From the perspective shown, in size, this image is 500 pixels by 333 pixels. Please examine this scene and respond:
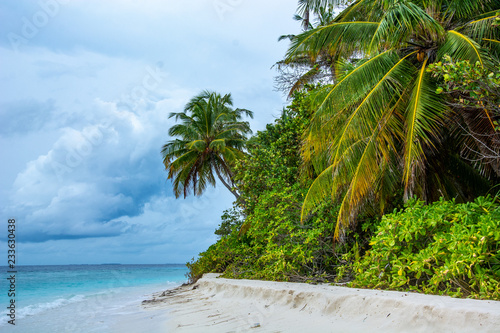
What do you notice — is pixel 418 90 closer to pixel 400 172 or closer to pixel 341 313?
pixel 400 172

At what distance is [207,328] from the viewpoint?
16.3 ft

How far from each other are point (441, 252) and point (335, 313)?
4.64 feet

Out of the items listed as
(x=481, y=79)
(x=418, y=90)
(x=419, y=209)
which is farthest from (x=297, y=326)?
(x=418, y=90)

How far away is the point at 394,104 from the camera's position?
696cm

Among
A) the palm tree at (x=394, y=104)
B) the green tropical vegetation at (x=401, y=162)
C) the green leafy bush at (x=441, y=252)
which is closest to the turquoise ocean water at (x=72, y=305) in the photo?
the green tropical vegetation at (x=401, y=162)

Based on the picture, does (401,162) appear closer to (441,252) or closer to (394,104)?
(394,104)

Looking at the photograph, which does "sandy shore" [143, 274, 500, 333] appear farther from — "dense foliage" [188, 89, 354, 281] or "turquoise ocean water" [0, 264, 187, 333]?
"turquoise ocean water" [0, 264, 187, 333]

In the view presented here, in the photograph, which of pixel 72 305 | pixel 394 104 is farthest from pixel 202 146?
pixel 394 104

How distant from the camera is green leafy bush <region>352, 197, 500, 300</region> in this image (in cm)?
402

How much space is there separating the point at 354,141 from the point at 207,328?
14.4 feet

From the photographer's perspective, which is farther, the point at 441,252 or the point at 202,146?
the point at 202,146

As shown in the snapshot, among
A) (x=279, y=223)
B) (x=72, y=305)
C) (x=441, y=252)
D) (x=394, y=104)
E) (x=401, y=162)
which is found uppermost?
(x=394, y=104)

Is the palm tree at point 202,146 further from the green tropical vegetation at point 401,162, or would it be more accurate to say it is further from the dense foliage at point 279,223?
the green tropical vegetation at point 401,162

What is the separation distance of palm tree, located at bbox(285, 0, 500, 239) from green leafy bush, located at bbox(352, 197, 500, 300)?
1105 millimetres
